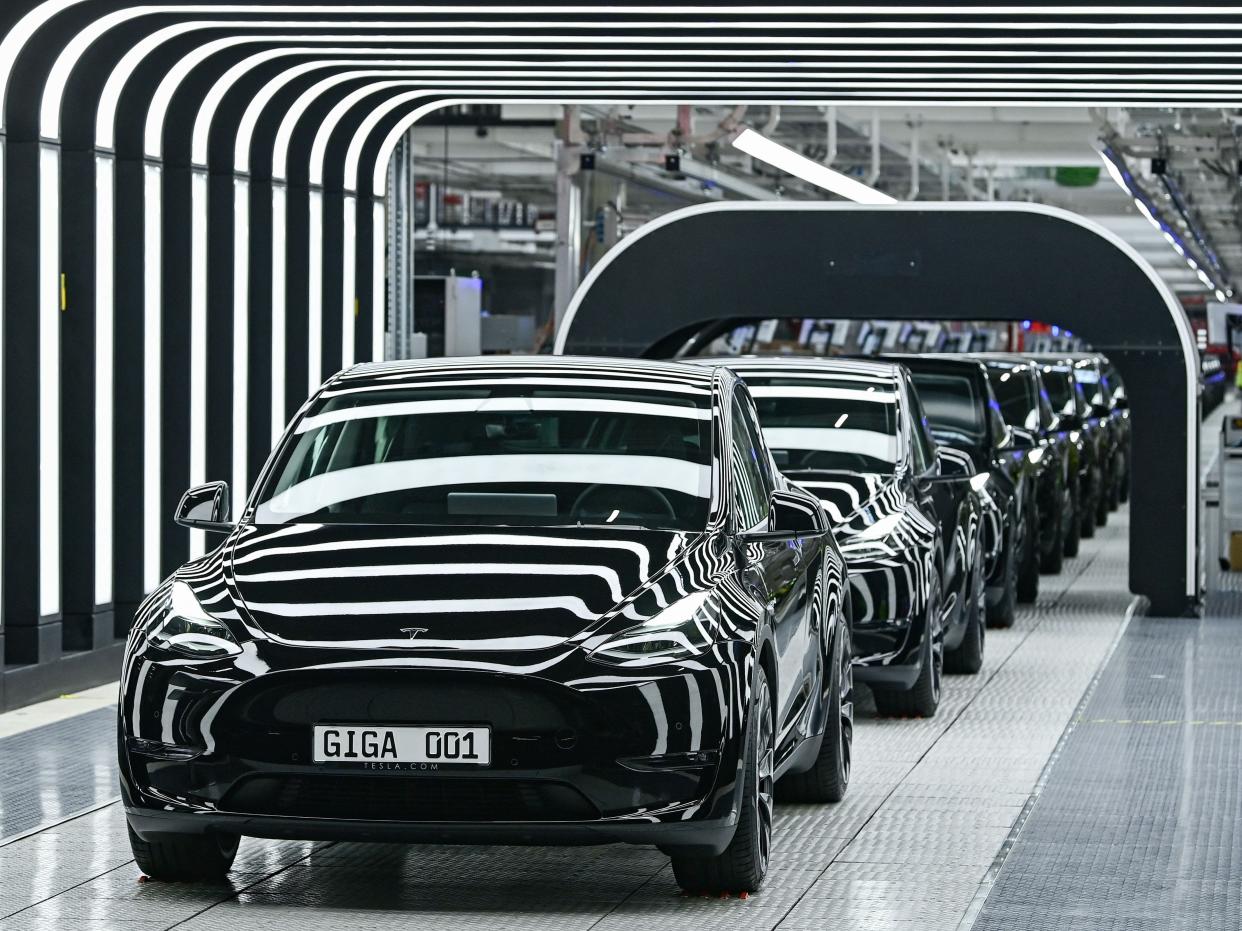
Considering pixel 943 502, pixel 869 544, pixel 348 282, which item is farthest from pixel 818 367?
pixel 348 282

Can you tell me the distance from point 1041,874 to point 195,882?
2.41m

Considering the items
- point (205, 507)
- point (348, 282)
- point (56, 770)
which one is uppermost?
point (348, 282)

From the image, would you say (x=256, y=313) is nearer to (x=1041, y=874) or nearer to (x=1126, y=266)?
(x=1126, y=266)

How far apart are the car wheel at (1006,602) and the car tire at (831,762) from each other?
19.5ft

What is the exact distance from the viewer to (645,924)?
5.86 metres

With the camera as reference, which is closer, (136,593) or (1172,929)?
(1172,929)

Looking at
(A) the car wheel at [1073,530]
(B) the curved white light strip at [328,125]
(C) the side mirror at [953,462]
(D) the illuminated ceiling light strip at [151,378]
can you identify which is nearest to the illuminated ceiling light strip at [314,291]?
(B) the curved white light strip at [328,125]

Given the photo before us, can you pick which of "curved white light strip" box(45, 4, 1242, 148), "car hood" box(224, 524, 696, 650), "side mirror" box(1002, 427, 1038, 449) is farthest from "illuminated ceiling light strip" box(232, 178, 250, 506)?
"car hood" box(224, 524, 696, 650)

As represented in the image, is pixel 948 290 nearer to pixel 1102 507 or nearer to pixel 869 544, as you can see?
pixel 869 544

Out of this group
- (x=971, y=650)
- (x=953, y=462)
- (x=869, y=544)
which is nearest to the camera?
(x=869, y=544)

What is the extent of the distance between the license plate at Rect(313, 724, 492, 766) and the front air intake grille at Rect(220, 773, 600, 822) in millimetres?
50

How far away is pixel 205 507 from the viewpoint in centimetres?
700

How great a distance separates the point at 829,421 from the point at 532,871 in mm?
4850

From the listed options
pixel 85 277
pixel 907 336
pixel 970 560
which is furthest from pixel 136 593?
pixel 907 336
